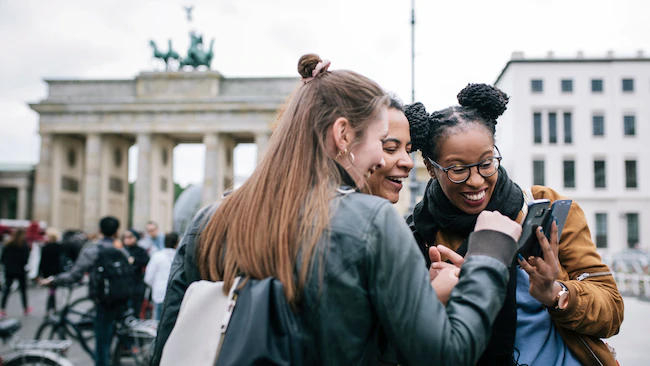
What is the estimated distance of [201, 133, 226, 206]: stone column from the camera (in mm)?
43562

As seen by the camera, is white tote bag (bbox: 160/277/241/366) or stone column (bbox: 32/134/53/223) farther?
stone column (bbox: 32/134/53/223)

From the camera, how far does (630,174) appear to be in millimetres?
43969

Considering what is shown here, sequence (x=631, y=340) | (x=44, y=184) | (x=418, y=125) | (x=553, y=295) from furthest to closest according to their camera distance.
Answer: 1. (x=44, y=184)
2. (x=631, y=340)
3. (x=418, y=125)
4. (x=553, y=295)

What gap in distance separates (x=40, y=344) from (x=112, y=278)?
2.59 metres

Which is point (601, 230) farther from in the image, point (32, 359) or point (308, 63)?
point (308, 63)

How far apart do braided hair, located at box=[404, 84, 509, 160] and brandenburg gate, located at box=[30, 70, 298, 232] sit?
133ft

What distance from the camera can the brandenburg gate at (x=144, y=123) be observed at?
43.6m

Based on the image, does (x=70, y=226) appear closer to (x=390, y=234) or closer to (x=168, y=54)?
(x=168, y=54)

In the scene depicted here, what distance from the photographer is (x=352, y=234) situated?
1.45 m

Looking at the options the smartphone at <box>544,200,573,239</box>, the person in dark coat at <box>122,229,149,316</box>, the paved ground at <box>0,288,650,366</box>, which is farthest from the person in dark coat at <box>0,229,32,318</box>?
the smartphone at <box>544,200,573,239</box>

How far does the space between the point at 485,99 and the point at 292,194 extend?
1.16 meters

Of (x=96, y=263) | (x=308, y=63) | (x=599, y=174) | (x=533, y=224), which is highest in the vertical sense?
(x=599, y=174)

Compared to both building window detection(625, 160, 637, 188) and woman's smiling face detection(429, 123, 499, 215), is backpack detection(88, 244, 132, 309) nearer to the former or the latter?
woman's smiling face detection(429, 123, 499, 215)

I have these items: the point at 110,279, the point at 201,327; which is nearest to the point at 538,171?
the point at 110,279
